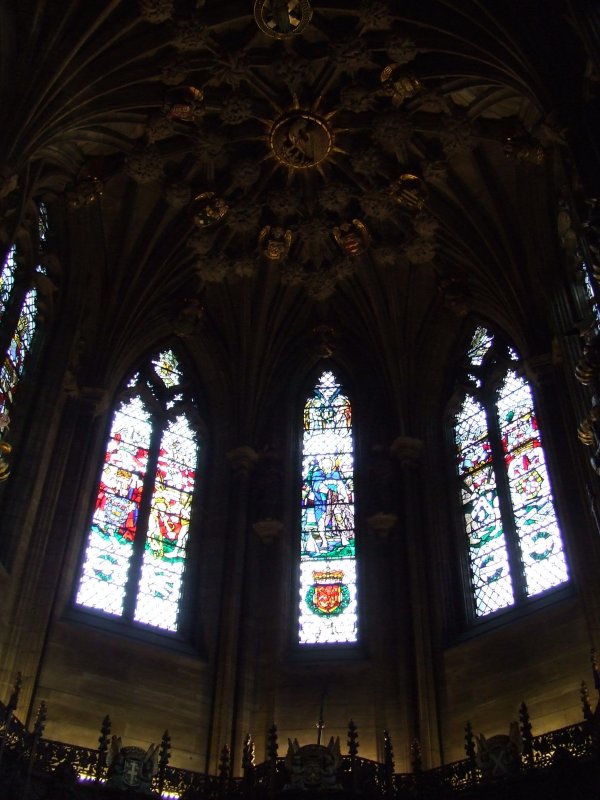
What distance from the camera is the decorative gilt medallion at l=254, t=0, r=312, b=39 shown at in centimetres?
1358

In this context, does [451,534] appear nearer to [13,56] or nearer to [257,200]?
[257,200]

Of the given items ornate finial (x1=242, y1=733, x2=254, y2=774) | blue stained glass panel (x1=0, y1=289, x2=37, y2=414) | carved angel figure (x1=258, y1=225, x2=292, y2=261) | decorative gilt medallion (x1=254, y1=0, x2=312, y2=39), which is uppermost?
→ decorative gilt medallion (x1=254, y1=0, x2=312, y2=39)

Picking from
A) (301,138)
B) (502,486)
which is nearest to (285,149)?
(301,138)

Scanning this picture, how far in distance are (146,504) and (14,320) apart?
3665mm

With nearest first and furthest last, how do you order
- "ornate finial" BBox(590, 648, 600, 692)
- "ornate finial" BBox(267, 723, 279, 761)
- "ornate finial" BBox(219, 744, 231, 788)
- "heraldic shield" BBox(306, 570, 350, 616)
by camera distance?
"ornate finial" BBox(590, 648, 600, 692) → "ornate finial" BBox(267, 723, 279, 761) → "ornate finial" BBox(219, 744, 231, 788) → "heraldic shield" BBox(306, 570, 350, 616)

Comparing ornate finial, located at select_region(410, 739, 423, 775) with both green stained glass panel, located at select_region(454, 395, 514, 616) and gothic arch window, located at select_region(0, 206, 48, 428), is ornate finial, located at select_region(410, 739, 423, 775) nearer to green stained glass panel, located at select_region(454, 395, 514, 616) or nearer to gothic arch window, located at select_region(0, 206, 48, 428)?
green stained glass panel, located at select_region(454, 395, 514, 616)

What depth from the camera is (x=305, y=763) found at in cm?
1142

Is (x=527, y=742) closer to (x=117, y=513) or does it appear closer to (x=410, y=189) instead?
(x=117, y=513)

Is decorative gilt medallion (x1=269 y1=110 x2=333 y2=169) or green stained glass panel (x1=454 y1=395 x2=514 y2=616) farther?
decorative gilt medallion (x1=269 y1=110 x2=333 y2=169)

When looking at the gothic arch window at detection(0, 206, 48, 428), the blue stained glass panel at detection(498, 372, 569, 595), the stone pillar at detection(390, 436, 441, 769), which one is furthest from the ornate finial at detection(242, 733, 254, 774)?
the gothic arch window at detection(0, 206, 48, 428)

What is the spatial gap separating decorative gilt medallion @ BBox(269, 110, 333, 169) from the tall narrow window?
392 cm

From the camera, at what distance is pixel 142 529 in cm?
1494

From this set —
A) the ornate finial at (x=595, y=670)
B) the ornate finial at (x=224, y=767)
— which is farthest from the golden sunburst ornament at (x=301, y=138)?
the ornate finial at (x=224, y=767)

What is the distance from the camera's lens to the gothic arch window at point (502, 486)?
13.6 meters
